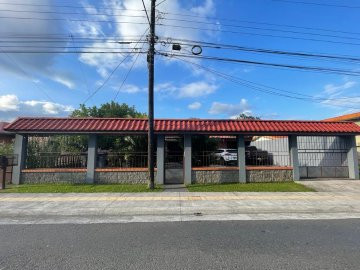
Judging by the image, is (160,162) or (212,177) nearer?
(160,162)

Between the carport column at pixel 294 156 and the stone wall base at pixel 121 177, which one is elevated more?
the carport column at pixel 294 156

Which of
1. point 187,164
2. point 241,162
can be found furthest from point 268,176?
point 187,164

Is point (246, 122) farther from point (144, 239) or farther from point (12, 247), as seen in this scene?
point (12, 247)

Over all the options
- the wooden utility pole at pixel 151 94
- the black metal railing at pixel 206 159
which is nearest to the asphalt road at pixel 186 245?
the wooden utility pole at pixel 151 94

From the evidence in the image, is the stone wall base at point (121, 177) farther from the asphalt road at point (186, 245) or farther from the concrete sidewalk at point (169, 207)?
the asphalt road at point (186, 245)

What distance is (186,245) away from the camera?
18.5 ft

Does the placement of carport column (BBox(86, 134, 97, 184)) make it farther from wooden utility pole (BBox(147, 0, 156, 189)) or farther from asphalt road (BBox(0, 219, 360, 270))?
asphalt road (BBox(0, 219, 360, 270))

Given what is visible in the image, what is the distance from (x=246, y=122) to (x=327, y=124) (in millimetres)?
4862

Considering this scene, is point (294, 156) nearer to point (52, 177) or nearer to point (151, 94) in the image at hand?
point (151, 94)

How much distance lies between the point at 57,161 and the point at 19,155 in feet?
6.22

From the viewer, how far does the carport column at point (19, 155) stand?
1476 centimetres

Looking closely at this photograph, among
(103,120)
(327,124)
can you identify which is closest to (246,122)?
(327,124)

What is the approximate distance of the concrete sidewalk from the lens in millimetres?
8406

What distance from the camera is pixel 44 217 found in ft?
28.0
